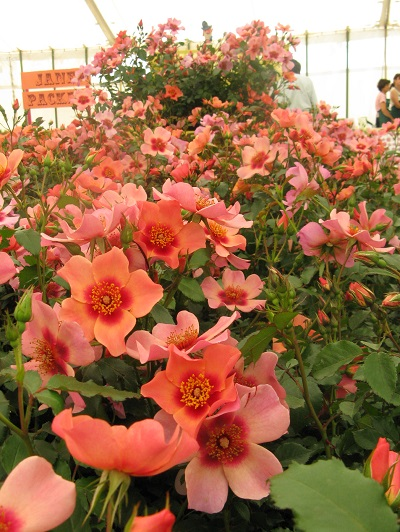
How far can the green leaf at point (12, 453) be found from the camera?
394 mm

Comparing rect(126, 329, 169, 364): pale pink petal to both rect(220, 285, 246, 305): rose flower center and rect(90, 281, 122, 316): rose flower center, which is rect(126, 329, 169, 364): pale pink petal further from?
rect(220, 285, 246, 305): rose flower center

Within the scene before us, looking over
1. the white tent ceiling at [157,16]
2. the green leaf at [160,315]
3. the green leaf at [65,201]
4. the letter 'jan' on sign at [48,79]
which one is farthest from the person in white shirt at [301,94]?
the white tent ceiling at [157,16]

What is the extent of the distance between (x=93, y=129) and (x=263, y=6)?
606 centimetres

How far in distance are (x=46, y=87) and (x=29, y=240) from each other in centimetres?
272

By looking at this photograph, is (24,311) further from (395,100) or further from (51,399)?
(395,100)

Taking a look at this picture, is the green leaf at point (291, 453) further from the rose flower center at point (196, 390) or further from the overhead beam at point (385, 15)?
the overhead beam at point (385, 15)

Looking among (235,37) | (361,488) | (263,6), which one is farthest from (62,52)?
(361,488)

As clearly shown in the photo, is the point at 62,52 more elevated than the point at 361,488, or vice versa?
the point at 62,52

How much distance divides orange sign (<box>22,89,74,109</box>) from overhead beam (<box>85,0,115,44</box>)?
4.08m

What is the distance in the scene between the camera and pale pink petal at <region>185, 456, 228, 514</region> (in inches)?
16.4

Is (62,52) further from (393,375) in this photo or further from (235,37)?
(393,375)

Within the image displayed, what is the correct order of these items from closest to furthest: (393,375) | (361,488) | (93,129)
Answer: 1. (361,488)
2. (393,375)
3. (93,129)

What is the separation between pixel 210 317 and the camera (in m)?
0.82

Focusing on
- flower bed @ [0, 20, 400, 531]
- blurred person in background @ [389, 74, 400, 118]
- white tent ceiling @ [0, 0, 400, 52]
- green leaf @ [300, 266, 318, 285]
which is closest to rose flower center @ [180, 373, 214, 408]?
flower bed @ [0, 20, 400, 531]
